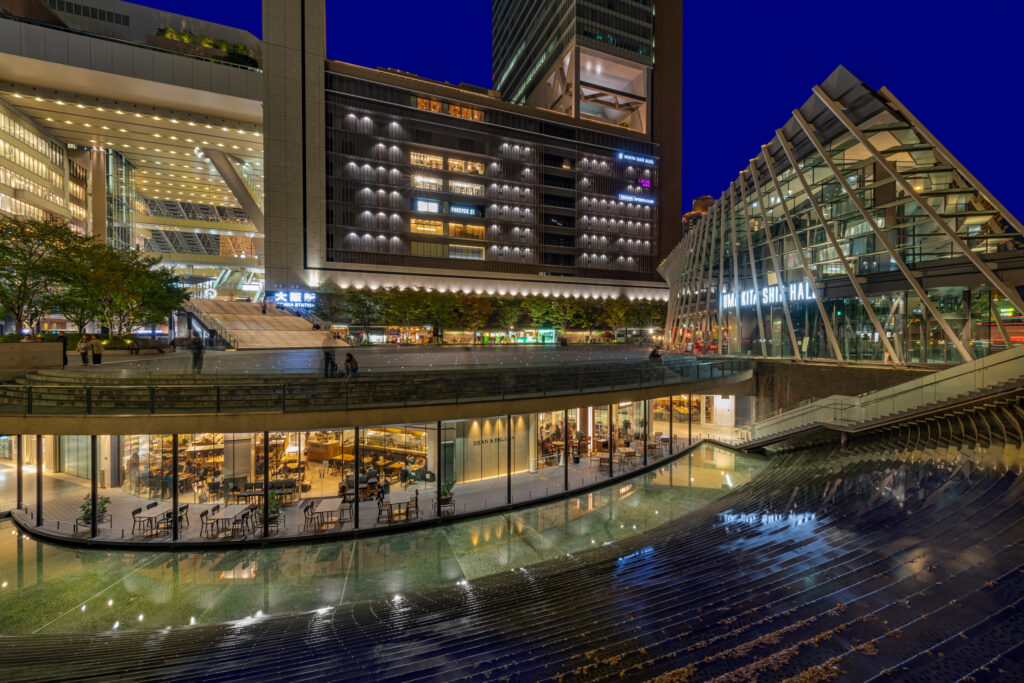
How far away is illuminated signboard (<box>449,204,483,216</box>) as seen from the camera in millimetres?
71562

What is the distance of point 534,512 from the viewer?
16578 millimetres

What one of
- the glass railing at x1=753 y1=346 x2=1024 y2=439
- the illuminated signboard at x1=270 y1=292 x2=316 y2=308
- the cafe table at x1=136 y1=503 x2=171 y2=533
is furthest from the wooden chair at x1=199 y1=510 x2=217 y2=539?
the illuminated signboard at x1=270 y1=292 x2=316 y2=308

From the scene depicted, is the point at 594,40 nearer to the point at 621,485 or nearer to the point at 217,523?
the point at 621,485

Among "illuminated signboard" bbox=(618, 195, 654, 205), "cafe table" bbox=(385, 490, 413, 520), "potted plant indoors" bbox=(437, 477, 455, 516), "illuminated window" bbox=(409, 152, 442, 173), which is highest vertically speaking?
"illuminated window" bbox=(409, 152, 442, 173)

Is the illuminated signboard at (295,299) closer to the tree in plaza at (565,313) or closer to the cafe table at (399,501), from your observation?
the tree in plaza at (565,313)

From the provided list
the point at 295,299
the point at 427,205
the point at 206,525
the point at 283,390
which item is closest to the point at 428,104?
the point at 427,205

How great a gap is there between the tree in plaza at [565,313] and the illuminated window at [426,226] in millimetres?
20960

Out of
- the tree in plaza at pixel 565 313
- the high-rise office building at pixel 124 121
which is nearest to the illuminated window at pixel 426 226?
the tree in plaza at pixel 565 313

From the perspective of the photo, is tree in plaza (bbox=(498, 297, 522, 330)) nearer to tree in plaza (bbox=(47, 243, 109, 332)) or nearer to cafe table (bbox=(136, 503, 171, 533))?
tree in plaza (bbox=(47, 243, 109, 332))

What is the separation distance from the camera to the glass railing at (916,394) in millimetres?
15000

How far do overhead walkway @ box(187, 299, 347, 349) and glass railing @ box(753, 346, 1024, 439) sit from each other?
121 ft

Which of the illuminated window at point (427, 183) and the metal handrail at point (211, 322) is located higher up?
the illuminated window at point (427, 183)

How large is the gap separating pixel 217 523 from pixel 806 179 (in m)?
35.9

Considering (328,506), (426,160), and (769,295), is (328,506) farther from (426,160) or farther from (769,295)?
(426,160)
